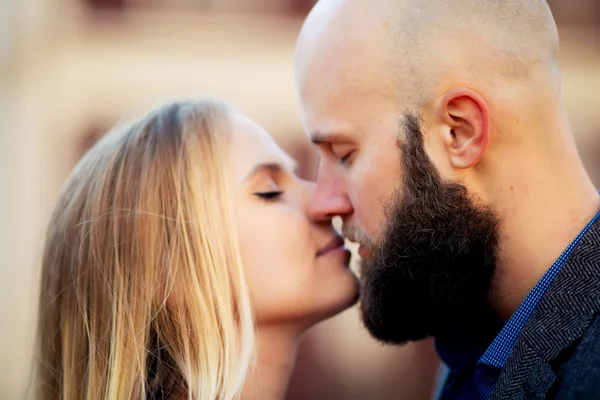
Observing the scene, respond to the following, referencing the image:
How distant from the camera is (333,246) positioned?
271 cm

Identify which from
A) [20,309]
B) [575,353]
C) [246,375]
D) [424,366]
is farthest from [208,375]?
[20,309]

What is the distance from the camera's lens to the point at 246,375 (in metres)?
2.53

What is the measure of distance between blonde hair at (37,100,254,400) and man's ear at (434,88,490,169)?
0.74m

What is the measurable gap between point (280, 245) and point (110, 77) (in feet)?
22.7

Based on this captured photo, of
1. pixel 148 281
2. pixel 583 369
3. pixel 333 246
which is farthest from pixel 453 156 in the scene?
pixel 148 281

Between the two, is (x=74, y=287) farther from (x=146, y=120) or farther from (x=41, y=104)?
(x=41, y=104)

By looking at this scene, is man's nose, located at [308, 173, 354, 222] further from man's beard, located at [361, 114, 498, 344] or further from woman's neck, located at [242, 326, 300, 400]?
woman's neck, located at [242, 326, 300, 400]

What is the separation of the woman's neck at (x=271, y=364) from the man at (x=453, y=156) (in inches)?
11.7

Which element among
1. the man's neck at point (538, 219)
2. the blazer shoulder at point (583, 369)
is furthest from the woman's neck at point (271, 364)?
the blazer shoulder at point (583, 369)

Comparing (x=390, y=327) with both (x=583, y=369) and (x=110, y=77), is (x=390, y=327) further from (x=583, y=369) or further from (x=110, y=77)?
(x=110, y=77)

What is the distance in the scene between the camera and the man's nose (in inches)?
103

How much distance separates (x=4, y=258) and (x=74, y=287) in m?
7.04

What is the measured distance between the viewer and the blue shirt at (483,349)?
2146mm

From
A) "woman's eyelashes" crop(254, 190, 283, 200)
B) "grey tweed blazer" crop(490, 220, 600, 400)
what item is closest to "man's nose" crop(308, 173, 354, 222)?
"woman's eyelashes" crop(254, 190, 283, 200)
